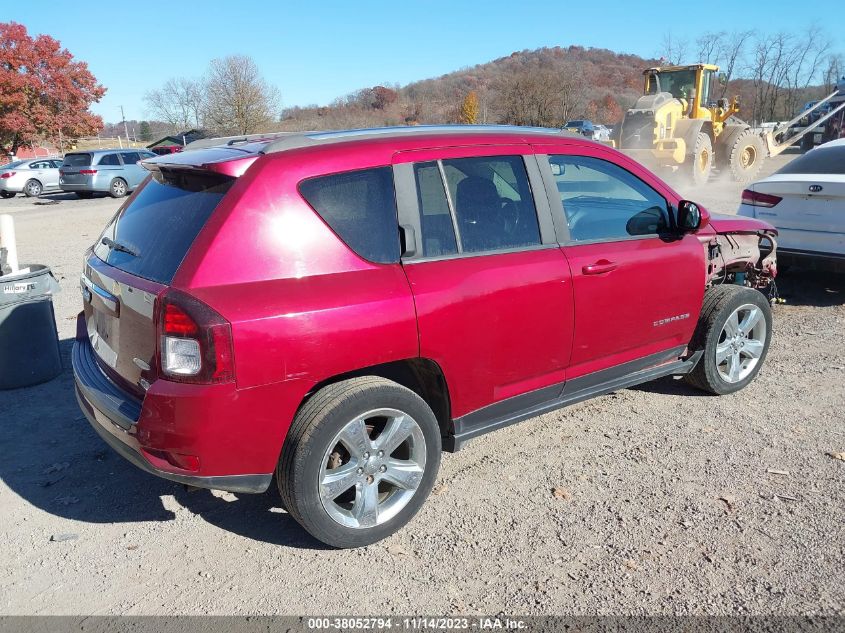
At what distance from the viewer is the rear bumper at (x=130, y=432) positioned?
2896 millimetres

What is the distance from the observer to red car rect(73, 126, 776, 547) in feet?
9.28

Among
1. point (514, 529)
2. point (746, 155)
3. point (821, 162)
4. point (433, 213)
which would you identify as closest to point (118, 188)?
point (746, 155)

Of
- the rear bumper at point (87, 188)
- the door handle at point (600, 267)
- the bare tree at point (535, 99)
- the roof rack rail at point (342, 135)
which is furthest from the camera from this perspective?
the bare tree at point (535, 99)

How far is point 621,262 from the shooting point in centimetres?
398

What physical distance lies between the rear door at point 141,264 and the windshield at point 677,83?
Answer: 19.5 meters

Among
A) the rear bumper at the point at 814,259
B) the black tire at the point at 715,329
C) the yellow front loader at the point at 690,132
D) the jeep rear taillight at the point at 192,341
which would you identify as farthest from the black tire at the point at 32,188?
the black tire at the point at 715,329

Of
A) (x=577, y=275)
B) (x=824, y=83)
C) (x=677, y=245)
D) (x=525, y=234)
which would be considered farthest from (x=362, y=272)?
(x=824, y=83)

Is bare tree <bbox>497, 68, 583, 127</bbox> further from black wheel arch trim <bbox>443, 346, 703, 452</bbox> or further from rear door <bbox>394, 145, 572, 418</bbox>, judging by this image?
rear door <bbox>394, 145, 572, 418</bbox>

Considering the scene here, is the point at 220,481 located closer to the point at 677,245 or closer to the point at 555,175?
the point at 555,175

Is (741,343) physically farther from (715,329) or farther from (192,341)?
(192,341)

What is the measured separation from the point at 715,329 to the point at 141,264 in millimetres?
3667

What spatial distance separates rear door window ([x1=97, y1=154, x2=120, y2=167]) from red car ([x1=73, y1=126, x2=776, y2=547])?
860 inches

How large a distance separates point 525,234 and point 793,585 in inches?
82.1

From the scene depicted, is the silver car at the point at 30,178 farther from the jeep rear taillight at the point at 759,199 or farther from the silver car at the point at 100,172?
the jeep rear taillight at the point at 759,199
